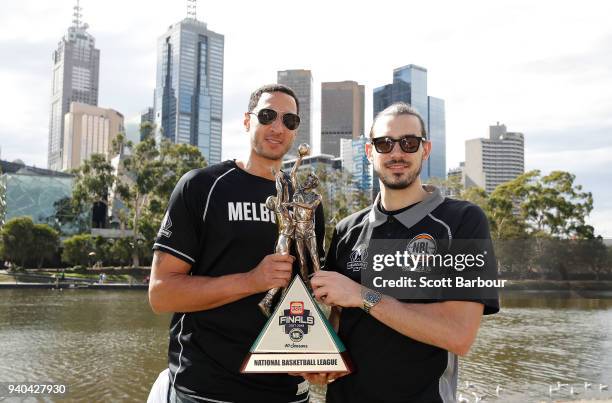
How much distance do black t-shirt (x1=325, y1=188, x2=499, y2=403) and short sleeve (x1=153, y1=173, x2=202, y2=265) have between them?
0.77m

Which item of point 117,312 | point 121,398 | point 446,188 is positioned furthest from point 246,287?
point 446,188

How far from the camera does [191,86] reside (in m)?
169

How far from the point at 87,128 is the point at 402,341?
608ft

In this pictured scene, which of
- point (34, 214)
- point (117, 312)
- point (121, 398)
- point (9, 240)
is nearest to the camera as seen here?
point (121, 398)

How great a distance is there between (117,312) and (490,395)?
1400 centimetres

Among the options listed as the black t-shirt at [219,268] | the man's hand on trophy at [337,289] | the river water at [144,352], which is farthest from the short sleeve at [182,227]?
the river water at [144,352]

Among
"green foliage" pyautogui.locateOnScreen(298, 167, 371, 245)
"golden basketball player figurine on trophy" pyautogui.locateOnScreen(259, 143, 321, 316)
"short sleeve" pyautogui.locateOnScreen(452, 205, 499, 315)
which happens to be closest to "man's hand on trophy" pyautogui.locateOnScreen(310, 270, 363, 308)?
"golden basketball player figurine on trophy" pyautogui.locateOnScreen(259, 143, 321, 316)

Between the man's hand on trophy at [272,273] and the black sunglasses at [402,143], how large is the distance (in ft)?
2.29

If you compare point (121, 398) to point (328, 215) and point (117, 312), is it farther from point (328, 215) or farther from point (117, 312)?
point (328, 215)

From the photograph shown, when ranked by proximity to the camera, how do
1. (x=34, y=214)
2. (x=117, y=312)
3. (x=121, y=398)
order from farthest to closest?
(x=34, y=214)
(x=117, y=312)
(x=121, y=398)

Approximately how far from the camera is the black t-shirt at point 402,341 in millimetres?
2293

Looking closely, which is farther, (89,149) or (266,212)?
(89,149)

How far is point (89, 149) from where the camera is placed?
568 ft

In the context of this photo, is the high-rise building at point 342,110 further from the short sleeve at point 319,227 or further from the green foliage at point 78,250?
the short sleeve at point 319,227
